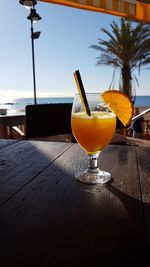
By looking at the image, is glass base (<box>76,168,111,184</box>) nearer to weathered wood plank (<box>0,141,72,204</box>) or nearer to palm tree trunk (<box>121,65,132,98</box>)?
weathered wood plank (<box>0,141,72,204</box>)

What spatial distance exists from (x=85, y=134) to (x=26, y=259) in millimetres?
452

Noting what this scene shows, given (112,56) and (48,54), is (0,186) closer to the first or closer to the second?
(112,56)

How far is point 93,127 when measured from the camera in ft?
2.47

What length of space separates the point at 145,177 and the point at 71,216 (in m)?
0.33

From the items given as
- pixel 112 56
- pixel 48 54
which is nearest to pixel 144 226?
pixel 112 56

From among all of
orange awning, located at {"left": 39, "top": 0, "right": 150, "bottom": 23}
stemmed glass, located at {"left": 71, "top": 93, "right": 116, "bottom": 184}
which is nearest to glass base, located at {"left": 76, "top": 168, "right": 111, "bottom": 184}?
stemmed glass, located at {"left": 71, "top": 93, "right": 116, "bottom": 184}

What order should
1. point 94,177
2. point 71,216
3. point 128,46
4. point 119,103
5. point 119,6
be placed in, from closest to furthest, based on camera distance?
point 71,216
point 94,177
point 119,103
point 119,6
point 128,46

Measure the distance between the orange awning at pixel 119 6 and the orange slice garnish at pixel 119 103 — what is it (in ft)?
6.67

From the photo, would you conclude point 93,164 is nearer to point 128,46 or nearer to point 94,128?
point 94,128

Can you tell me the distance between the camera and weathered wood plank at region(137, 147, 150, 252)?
0.50 m

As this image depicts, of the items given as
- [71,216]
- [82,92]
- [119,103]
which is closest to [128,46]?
[119,103]

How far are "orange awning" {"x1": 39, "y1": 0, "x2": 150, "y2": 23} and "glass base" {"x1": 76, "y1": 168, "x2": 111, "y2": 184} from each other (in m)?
2.26

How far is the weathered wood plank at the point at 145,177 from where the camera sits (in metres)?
0.50

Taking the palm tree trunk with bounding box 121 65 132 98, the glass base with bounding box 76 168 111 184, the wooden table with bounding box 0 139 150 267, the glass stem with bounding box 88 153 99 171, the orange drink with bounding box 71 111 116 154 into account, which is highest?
the palm tree trunk with bounding box 121 65 132 98
